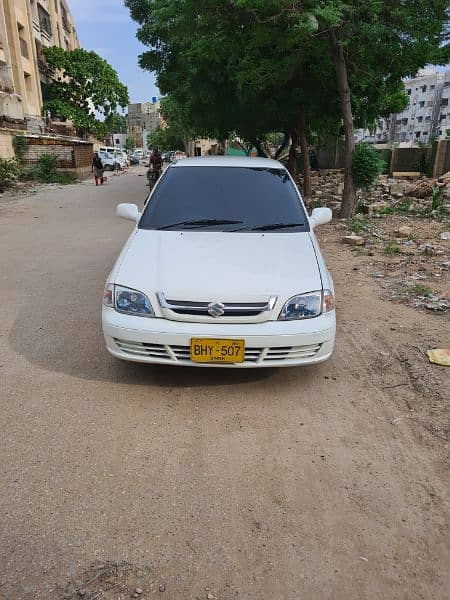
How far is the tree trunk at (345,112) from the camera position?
29.7ft

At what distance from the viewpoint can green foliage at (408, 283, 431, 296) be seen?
533 cm

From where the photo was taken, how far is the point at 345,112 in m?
9.75

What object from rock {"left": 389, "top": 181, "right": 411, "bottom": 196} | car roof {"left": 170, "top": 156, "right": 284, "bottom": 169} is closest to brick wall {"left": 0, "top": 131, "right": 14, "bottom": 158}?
rock {"left": 389, "top": 181, "right": 411, "bottom": 196}

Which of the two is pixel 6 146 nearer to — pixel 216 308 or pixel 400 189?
pixel 400 189

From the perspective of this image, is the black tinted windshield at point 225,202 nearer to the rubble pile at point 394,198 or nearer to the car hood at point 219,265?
the car hood at point 219,265

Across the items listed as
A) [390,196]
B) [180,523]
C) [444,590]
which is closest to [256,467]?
[180,523]

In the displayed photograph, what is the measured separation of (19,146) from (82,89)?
21.0 metres

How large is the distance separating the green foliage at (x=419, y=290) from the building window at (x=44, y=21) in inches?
1683

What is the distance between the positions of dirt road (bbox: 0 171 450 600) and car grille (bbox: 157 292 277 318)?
0.66 metres

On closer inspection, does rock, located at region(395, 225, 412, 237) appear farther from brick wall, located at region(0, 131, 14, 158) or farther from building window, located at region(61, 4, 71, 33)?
building window, located at region(61, 4, 71, 33)

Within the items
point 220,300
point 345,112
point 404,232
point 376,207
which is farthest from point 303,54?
point 220,300

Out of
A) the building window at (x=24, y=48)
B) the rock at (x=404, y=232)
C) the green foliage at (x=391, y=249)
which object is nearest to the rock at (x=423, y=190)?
the rock at (x=404, y=232)

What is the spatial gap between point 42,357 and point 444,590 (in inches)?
132

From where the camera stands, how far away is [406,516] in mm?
2262
